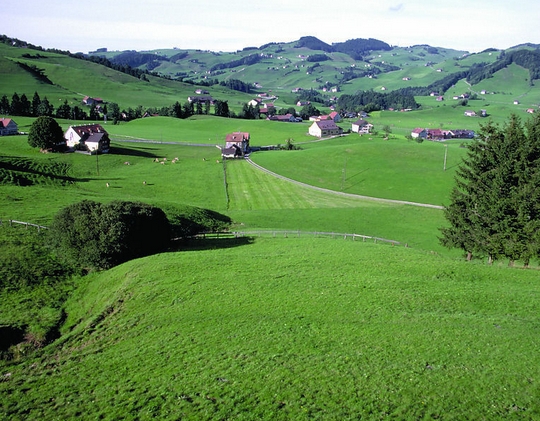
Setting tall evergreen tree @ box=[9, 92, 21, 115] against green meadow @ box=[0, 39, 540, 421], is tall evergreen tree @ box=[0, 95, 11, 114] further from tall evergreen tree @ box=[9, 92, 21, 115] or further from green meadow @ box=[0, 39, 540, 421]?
green meadow @ box=[0, 39, 540, 421]

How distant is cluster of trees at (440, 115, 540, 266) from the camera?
122 ft

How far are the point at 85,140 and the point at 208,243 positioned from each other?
6961 cm

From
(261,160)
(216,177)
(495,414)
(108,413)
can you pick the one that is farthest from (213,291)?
(261,160)

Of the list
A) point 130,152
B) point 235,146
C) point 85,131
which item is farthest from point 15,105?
point 235,146

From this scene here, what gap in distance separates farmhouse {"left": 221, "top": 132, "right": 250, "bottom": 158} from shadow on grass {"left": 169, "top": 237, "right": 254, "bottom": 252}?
69.1 meters

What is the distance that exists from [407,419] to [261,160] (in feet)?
319

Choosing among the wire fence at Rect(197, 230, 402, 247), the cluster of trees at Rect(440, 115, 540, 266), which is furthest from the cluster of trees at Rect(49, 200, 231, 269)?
the cluster of trees at Rect(440, 115, 540, 266)

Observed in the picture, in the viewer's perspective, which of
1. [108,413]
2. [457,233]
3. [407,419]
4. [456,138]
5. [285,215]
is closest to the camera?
→ [407,419]

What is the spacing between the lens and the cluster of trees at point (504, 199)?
3712 centimetres

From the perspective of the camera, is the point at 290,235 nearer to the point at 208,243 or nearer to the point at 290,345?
the point at 208,243

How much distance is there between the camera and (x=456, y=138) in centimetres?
17325

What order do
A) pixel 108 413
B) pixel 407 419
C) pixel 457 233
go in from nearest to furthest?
pixel 407 419 < pixel 108 413 < pixel 457 233

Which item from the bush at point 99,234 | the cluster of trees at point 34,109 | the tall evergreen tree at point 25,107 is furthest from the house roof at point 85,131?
the tall evergreen tree at point 25,107

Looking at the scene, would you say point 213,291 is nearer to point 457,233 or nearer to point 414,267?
point 414,267
